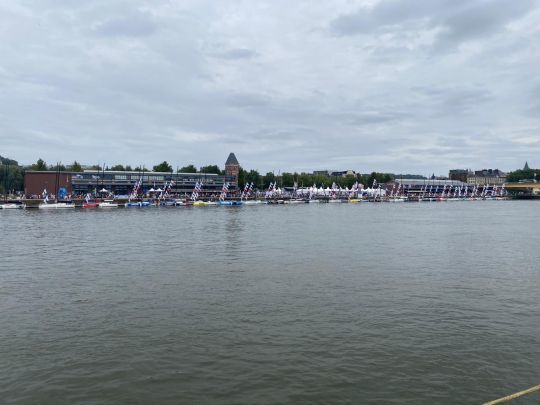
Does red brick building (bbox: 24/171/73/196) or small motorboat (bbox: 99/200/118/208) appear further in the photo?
red brick building (bbox: 24/171/73/196)

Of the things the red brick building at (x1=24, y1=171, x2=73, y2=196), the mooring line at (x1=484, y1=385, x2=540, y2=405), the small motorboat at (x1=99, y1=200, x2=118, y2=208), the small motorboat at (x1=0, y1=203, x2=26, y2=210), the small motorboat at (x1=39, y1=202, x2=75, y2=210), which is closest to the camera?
the mooring line at (x1=484, y1=385, x2=540, y2=405)

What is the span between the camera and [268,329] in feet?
66.8

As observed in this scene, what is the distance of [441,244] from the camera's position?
5125 cm

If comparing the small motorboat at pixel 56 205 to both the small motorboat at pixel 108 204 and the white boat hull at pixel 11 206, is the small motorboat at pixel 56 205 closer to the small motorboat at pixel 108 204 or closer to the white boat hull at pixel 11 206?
the white boat hull at pixel 11 206

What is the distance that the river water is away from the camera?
14.9 m

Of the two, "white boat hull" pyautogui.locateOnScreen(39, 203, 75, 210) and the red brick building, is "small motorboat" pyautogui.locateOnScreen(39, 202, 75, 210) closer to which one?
"white boat hull" pyautogui.locateOnScreen(39, 203, 75, 210)

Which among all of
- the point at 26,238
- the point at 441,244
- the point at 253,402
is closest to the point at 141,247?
the point at 26,238

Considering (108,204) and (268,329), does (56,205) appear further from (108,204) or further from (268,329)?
(268,329)

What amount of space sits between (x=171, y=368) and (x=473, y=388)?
1018 cm

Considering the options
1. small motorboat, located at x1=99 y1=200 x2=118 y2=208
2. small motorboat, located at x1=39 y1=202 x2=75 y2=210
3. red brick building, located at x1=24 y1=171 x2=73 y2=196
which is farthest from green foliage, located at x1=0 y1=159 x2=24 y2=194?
small motorboat, located at x1=39 y1=202 x2=75 y2=210

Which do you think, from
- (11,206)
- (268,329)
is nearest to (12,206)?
(11,206)

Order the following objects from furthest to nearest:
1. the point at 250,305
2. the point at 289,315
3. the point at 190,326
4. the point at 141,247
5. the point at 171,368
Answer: the point at 141,247 < the point at 250,305 < the point at 289,315 < the point at 190,326 < the point at 171,368

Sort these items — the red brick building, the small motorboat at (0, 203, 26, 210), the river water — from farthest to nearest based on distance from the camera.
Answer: the red brick building
the small motorboat at (0, 203, 26, 210)
the river water

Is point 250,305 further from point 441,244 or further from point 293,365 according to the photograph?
point 441,244
